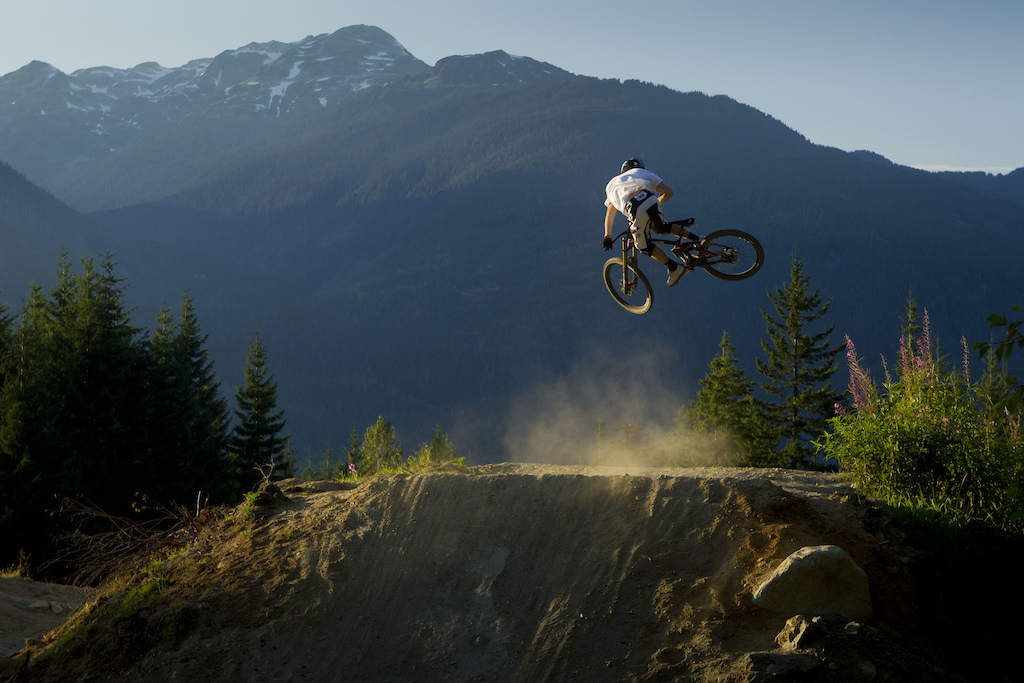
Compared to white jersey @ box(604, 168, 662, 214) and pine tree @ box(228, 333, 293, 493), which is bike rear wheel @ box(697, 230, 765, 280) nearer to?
white jersey @ box(604, 168, 662, 214)

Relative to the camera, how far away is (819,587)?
649cm

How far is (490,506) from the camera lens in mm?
8539

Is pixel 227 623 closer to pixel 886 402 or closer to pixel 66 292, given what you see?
pixel 886 402

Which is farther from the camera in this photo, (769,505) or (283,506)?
(283,506)

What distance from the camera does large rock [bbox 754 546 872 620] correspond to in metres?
6.46

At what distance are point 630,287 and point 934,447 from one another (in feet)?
17.1

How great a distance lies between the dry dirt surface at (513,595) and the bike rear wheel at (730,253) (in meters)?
3.45

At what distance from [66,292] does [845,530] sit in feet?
131

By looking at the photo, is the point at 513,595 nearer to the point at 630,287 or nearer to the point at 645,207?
the point at 645,207

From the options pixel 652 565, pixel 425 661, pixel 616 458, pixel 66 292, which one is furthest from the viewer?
pixel 66 292

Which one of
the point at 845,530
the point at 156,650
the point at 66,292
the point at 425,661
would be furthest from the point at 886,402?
the point at 66,292

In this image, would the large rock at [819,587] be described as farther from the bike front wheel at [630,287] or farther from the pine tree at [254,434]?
the pine tree at [254,434]

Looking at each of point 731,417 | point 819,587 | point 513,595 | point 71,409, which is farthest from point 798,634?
point 731,417

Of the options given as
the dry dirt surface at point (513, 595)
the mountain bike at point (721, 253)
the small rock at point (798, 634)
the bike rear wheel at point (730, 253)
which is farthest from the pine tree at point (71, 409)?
the small rock at point (798, 634)
